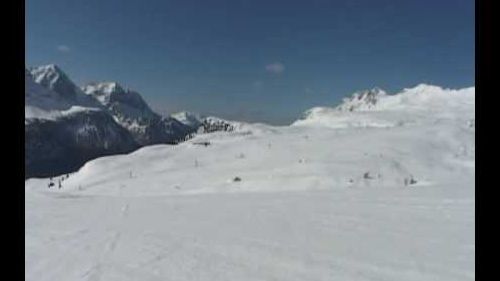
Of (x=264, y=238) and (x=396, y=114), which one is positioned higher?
(x=396, y=114)

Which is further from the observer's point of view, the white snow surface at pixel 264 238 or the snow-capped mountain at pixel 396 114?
the snow-capped mountain at pixel 396 114

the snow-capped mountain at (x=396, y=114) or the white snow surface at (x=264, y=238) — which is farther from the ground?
the snow-capped mountain at (x=396, y=114)

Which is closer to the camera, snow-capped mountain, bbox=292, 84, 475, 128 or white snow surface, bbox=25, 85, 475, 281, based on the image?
white snow surface, bbox=25, 85, 475, 281

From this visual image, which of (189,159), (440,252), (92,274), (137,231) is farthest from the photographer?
(189,159)

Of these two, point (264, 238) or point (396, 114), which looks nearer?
point (264, 238)

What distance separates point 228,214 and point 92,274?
3.07 metres

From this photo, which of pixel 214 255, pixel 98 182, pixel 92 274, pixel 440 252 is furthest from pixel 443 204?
pixel 98 182

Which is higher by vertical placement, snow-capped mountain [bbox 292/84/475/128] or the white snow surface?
snow-capped mountain [bbox 292/84/475/128]

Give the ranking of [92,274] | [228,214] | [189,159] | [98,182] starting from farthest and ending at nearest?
[189,159] → [98,182] → [228,214] → [92,274]

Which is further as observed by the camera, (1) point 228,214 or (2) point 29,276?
(1) point 228,214

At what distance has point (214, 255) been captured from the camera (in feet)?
14.5
